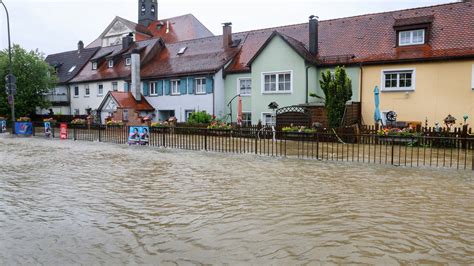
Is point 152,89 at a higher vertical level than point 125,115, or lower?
higher

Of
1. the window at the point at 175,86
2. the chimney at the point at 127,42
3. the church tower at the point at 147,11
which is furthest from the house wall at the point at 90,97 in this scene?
the church tower at the point at 147,11

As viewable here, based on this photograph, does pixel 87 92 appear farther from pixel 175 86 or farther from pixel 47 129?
pixel 47 129

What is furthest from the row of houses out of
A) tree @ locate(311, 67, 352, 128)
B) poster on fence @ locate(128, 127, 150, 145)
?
poster on fence @ locate(128, 127, 150, 145)

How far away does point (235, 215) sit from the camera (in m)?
6.53

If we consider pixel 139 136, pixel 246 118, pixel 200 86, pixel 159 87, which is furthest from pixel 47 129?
pixel 246 118

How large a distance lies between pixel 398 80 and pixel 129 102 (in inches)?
859

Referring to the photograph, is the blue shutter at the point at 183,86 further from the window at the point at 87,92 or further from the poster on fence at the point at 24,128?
the window at the point at 87,92

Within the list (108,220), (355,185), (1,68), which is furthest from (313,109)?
(1,68)

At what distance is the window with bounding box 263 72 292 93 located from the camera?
26.4 metres

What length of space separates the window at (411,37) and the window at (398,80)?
207 centimetres

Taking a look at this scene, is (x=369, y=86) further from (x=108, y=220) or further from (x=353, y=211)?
(x=108, y=220)

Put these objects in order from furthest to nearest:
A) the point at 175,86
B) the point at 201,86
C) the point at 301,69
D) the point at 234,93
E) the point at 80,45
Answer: the point at 80,45 < the point at 175,86 < the point at 201,86 < the point at 234,93 < the point at 301,69

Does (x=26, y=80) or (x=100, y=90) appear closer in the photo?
(x=26, y=80)

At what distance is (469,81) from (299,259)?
67.3 ft
